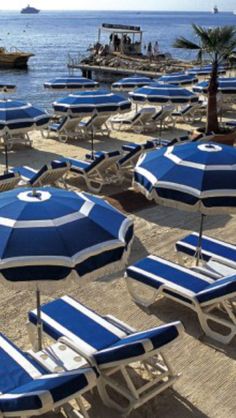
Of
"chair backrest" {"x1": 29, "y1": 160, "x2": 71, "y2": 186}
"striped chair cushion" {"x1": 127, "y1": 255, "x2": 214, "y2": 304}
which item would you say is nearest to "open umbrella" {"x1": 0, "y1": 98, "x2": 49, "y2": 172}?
"chair backrest" {"x1": 29, "y1": 160, "x2": 71, "y2": 186}

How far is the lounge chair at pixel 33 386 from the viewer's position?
3.58 metres

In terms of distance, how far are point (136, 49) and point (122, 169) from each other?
37.4 m

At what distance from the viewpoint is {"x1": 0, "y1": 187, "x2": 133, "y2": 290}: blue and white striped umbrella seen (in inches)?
157

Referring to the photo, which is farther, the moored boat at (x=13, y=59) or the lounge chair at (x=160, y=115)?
the moored boat at (x=13, y=59)

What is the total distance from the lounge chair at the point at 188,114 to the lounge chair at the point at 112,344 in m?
12.9

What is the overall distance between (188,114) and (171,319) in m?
12.8

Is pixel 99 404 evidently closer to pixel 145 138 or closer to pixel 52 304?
pixel 52 304

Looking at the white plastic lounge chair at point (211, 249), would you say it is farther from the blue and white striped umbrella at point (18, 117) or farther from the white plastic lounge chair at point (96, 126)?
the white plastic lounge chair at point (96, 126)

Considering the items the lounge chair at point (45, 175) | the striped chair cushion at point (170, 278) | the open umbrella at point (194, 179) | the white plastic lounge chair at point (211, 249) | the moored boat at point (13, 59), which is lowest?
the moored boat at point (13, 59)

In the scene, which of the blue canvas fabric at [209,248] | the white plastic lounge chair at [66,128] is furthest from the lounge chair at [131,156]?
the white plastic lounge chair at [66,128]

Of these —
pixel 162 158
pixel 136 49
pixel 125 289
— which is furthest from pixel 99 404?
pixel 136 49

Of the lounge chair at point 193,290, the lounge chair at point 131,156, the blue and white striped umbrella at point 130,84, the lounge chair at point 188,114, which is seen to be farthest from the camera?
the blue and white striped umbrella at point 130,84

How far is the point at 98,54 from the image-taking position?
142 ft

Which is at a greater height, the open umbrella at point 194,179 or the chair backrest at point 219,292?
the open umbrella at point 194,179
